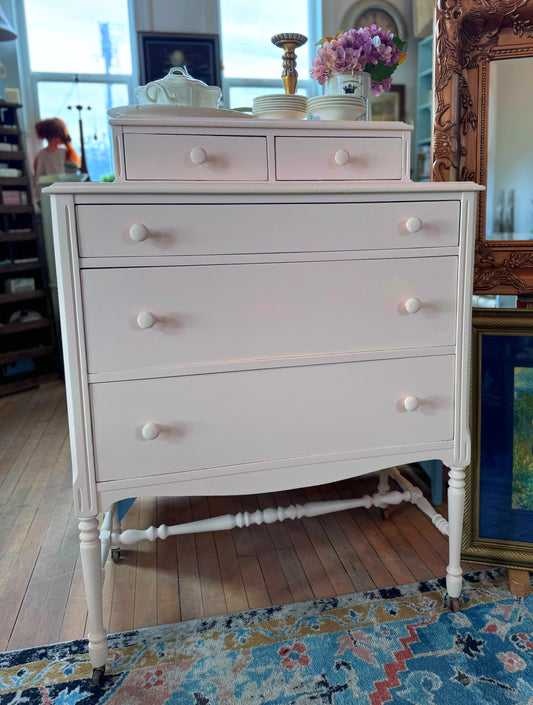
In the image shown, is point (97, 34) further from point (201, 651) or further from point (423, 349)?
point (201, 651)

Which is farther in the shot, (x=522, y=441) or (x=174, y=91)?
(x=522, y=441)

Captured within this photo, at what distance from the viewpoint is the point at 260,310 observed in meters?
1.30

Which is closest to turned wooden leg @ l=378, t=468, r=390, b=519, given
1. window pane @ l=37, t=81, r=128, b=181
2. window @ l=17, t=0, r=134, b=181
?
window @ l=17, t=0, r=134, b=181

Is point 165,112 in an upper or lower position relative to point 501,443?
upper

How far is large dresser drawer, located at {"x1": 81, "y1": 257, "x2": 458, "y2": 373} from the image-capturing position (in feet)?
4.02

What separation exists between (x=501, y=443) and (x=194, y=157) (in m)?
1.14

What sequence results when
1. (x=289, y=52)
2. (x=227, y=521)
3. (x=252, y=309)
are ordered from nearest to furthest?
1. (x=252, y=309)
2. (x=289, y=52)
3. (x=227, y=521)

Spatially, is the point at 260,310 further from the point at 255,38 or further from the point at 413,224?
the point at 255,38

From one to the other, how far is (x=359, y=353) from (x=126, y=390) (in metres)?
0.53

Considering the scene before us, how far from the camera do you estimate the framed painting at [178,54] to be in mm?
4438

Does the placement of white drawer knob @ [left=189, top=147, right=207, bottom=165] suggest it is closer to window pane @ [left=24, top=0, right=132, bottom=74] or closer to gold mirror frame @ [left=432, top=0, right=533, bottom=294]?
gold mirror frame @ [left=432, top=0, right=533, bottom=294]

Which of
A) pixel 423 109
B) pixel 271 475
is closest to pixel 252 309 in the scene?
pixel 271 475

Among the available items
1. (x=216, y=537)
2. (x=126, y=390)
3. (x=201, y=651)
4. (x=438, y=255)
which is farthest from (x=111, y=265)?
(x=216, y=537)

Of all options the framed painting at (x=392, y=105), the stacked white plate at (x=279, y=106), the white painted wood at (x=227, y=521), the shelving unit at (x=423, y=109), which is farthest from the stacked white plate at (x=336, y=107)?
the framed painting at (x=392, y=105)
